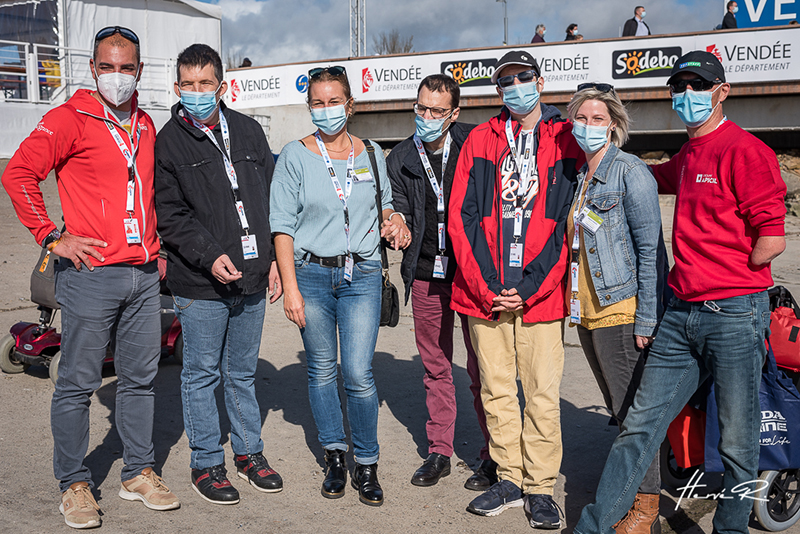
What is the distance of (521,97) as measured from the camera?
3.39 metres

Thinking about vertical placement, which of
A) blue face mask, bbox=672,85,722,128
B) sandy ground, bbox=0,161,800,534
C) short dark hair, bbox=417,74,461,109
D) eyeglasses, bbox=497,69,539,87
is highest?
short dark hair, bbox=417,74,461,109

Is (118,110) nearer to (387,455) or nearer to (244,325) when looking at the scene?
(244,325)

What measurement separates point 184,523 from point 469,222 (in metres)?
2.14

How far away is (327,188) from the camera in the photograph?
3.50m

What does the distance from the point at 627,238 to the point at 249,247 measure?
76.5 inches

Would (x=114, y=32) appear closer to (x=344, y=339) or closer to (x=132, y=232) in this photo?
(x=132, y=232)

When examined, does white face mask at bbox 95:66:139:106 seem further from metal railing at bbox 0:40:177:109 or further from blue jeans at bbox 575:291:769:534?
metal railing at bbox 0:40:177:109

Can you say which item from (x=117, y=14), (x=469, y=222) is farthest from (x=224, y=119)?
(x=117, y=14)

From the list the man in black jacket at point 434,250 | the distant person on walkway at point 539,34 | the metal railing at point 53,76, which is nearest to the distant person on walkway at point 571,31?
the distant person on walkway at point 539,34

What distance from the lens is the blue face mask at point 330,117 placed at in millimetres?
3504

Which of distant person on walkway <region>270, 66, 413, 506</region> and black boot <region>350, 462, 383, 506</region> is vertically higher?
distant person on walkway <region>270, 66, 413, 506</region>

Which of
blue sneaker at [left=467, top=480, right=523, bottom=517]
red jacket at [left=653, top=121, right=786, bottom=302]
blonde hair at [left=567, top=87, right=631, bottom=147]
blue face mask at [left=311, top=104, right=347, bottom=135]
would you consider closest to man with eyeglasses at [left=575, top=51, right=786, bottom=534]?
red jacket at [left=653, top=121, right=786, bottom=302]

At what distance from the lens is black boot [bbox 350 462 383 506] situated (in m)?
3.56

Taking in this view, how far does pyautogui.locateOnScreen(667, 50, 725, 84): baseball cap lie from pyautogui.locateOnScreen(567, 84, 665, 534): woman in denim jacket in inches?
12.7
